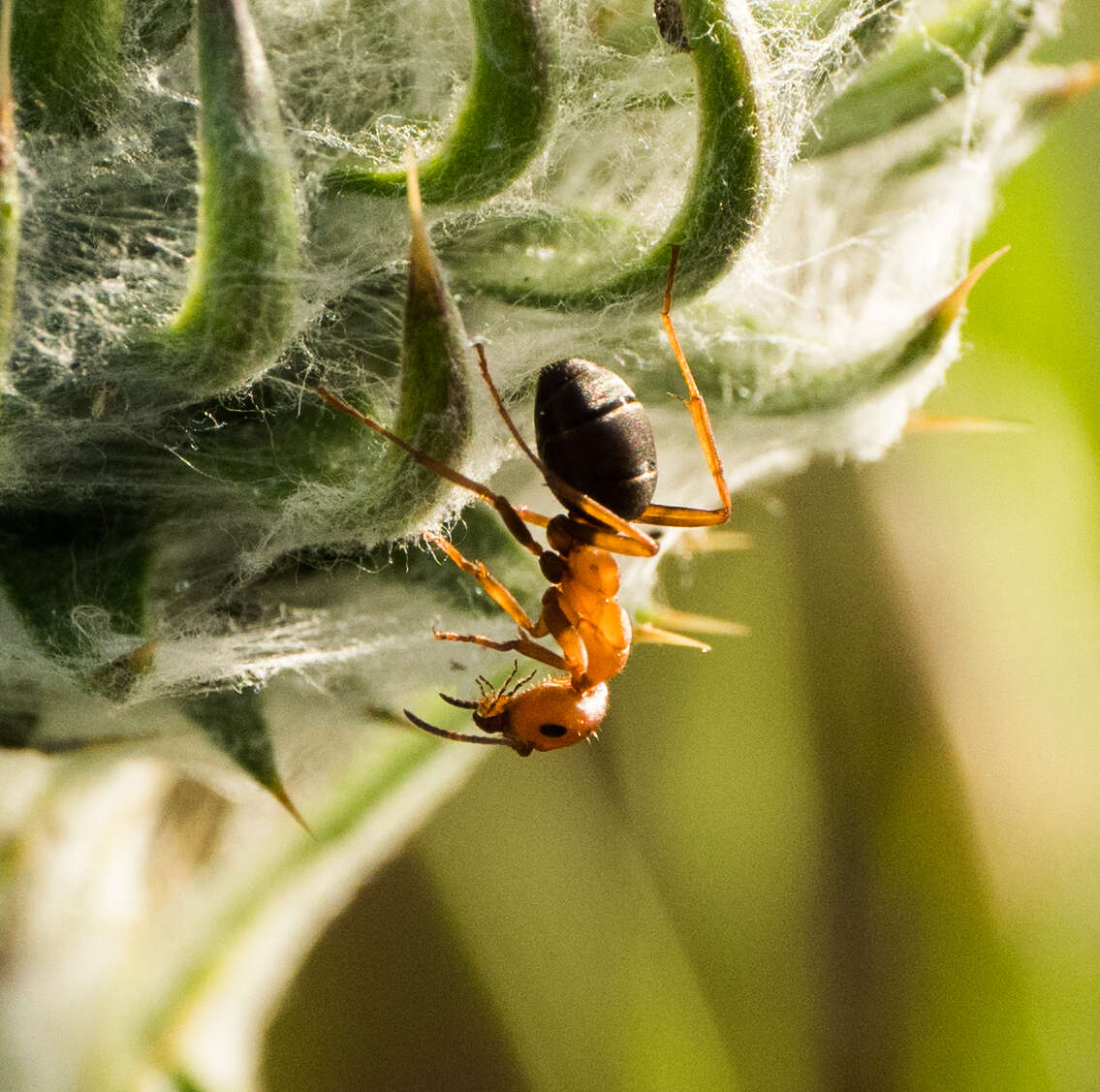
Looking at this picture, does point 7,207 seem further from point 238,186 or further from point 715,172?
point 715,172

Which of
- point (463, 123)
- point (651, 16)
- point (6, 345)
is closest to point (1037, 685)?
point (651, 16)

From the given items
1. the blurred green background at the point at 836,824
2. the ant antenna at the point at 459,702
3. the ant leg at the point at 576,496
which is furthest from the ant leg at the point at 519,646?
the blurred green background at the point at 836,824

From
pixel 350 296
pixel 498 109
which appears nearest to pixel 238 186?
pixel 498 109

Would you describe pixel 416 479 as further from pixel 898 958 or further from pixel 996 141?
pixel 898 958

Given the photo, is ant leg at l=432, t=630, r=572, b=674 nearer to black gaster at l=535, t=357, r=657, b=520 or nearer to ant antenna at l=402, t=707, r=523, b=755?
ant antenna at l=402, t=707, r=523, b=755

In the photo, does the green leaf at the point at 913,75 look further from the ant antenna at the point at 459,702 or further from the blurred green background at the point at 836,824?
the blurred green background at the point at 836,824
